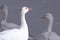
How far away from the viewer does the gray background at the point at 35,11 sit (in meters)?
11.1

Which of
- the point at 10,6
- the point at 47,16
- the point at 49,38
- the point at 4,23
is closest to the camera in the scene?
the point at 49,38

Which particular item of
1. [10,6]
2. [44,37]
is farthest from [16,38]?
[10,6]

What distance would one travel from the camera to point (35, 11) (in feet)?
40.2

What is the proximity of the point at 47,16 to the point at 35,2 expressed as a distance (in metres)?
3.52

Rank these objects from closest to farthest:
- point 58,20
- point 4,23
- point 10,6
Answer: point 4,23 → point 58,20 → point 10,6

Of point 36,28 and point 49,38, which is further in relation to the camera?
point 36,28

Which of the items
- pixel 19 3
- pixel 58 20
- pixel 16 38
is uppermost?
pixel 19 3

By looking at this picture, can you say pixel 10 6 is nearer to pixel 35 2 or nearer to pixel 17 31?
pixel 35 2

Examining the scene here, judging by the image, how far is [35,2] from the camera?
12.8 meters

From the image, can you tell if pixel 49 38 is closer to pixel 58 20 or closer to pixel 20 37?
pixel 20 37

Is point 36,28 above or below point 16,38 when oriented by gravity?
above

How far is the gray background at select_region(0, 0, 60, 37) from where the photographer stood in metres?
11.1

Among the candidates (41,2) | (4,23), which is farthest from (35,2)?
(4,23)

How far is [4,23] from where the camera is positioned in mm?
10141
